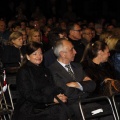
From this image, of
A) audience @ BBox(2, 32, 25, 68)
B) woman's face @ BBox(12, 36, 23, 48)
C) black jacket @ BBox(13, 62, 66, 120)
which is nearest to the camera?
black jacket @ BBox(13, 62, 66, 120)

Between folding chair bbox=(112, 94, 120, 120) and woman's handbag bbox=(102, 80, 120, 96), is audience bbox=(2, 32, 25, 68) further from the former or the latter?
woman's handbag bbox=(102, 80, 120, 96)

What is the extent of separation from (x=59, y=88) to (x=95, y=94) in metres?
1.04

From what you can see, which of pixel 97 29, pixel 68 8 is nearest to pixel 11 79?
pixel 97 29

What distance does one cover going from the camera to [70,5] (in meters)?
24.7

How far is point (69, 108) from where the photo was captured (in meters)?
8.31

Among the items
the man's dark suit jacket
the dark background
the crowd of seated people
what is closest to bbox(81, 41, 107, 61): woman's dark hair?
the crowd of seated people

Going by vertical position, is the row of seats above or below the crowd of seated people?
below

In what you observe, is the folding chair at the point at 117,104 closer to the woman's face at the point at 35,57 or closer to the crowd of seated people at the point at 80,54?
the crowd of seated people at the point at 80,54

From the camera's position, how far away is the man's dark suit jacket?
8438mm

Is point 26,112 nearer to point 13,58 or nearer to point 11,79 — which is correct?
point 11,79

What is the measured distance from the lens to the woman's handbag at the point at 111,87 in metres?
8.59

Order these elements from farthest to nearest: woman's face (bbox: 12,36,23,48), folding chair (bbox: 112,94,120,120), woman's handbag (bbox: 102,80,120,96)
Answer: woman's face (bbox: 12,36,23,48), woman's handbag (bbox: 102,80,120,96), folding chair (bbox: 112,94,120,120)

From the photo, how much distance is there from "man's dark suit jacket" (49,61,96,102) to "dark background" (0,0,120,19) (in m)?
13.1

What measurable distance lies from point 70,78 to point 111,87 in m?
0.68
